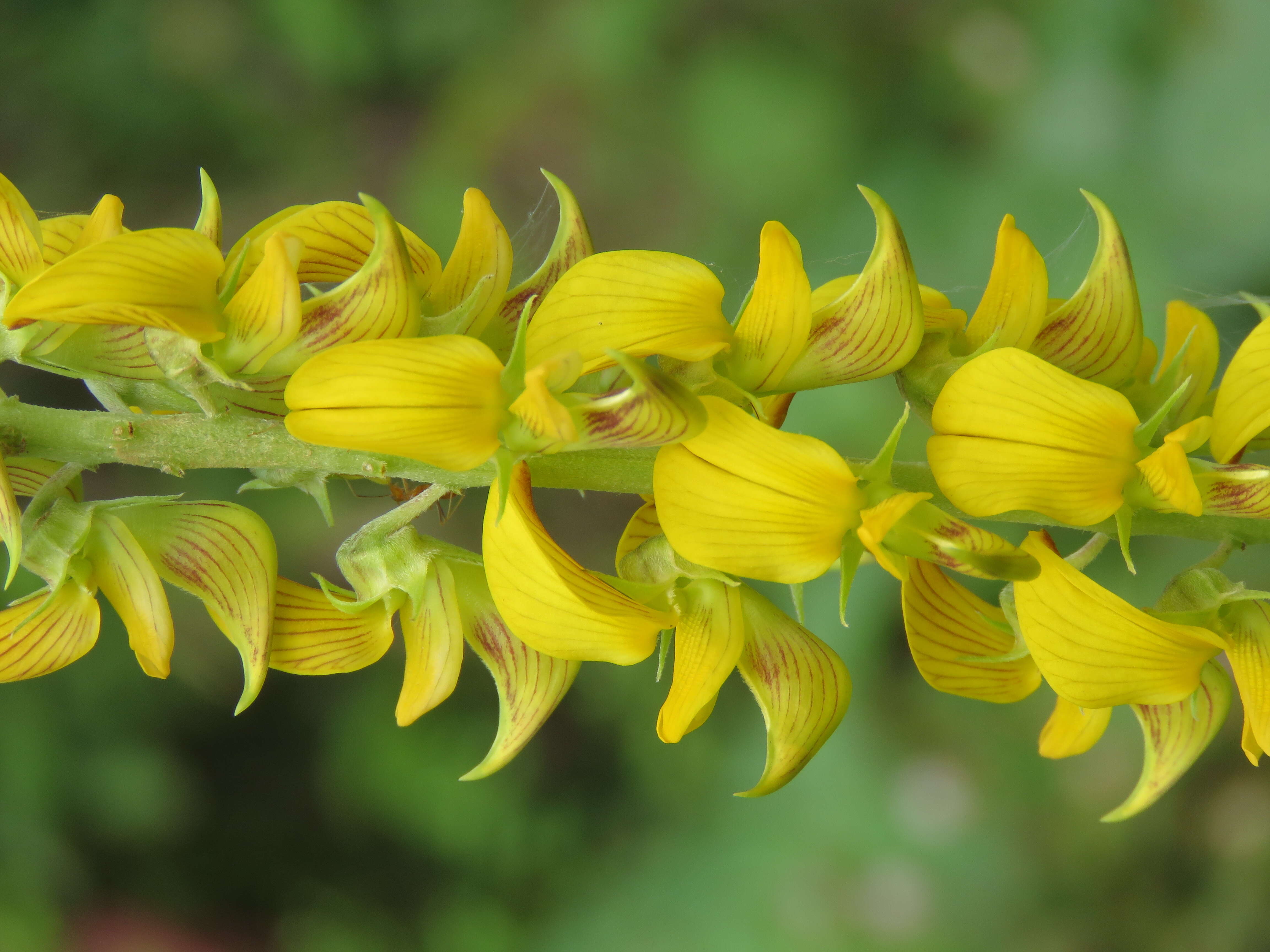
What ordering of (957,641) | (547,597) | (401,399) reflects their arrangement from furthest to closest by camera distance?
(957,641) → (547,597) → (401,399)

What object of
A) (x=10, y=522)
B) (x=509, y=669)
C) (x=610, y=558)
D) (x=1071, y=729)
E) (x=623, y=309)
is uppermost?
(x=623, y=309)

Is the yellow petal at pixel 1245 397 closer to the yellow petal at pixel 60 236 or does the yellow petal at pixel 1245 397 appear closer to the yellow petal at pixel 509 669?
the yellow petal at pixel 509 669

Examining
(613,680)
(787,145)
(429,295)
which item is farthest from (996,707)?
(429,295)

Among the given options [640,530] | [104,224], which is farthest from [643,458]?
[104,224]

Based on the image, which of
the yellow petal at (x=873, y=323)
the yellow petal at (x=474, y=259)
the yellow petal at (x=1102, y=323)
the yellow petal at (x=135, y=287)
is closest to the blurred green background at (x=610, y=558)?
the yellow petal at (x=1102, y=323)

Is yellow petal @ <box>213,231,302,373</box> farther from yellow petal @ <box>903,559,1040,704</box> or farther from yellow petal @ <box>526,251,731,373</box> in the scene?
yellow petal @ <box>903,559,1040,704</box>

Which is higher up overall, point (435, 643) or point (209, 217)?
point (209, 217)

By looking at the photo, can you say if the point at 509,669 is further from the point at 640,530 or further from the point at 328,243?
the point at 328,243
